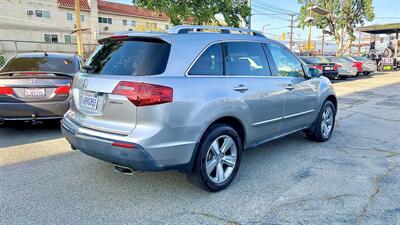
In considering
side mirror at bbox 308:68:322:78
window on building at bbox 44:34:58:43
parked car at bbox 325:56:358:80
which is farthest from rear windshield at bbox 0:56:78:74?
window on building at bbox 44:34:58:43

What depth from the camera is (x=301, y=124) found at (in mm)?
5293

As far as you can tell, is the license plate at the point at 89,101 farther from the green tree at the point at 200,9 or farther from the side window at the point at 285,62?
the green tree at the point at 200,9

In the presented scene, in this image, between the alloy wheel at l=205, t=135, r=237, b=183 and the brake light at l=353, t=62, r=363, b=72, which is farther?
the brake light at l=353, t=62, r=363, b=72

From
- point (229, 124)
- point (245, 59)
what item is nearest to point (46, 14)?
point (245, 59)

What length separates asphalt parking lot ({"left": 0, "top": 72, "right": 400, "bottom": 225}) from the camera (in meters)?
3.22

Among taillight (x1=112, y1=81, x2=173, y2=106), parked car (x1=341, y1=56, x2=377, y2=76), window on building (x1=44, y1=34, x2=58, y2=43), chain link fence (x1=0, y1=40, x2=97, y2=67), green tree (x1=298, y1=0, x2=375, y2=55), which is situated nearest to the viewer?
taillight (x1=112, y1=81, x2=173, y2=106)

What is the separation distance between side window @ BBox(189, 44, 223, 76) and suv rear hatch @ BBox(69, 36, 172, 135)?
0.37m

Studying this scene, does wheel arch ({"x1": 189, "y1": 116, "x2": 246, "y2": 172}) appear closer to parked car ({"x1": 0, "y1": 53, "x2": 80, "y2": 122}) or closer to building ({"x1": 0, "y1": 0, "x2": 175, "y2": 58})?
parked car ({"x1": 0, "y1": 53, "x2": 80, "y2": 122})

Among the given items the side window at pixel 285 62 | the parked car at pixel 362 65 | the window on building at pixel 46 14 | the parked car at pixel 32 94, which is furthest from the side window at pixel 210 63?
the window on building at pixel 46 14

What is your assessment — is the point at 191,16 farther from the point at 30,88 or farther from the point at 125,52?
the point at 125,52

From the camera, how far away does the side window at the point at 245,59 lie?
3938mm

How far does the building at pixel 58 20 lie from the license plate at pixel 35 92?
93.0 ft

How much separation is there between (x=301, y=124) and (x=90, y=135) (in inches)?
131

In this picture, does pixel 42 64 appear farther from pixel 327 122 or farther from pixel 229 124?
pixel 327 122
